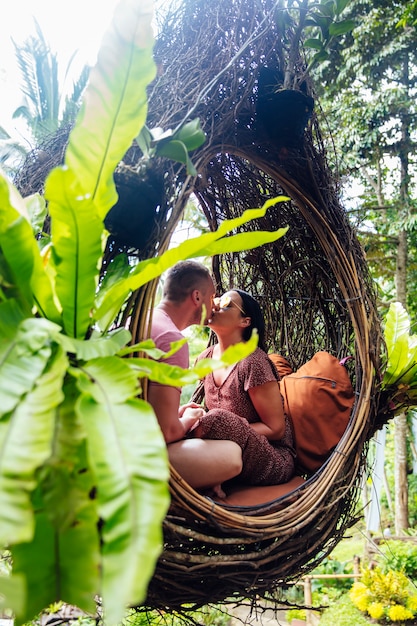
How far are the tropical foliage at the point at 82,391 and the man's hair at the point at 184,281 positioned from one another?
502 mm

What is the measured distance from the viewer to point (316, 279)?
1.64 m

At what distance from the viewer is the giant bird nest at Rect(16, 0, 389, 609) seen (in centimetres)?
87

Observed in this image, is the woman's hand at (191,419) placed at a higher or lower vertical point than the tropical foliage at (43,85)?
lower

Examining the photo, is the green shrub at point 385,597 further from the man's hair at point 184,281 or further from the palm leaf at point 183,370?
the palm leaf at point 183,370

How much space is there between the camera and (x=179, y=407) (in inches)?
42.3

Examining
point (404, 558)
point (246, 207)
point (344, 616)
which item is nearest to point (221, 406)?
point (246, 207)

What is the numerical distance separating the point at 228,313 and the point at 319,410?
39 cm

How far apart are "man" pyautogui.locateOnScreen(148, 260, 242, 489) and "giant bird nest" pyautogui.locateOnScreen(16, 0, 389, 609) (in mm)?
108

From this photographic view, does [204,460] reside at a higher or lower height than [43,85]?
lower

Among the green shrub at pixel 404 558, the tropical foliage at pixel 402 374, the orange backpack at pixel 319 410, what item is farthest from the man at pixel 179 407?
the green shrub at pixel 404 558

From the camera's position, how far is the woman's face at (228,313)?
1.49 metres

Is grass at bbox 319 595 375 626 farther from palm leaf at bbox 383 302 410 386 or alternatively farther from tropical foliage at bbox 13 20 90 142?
tropical foliage at bbox 13 20 90 142

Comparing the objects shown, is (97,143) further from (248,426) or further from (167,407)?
(248,426)

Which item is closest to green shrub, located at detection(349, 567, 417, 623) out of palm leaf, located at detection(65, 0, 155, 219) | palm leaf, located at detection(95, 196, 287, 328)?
palm leaf, located at detection(95, 196, 287, 328)
